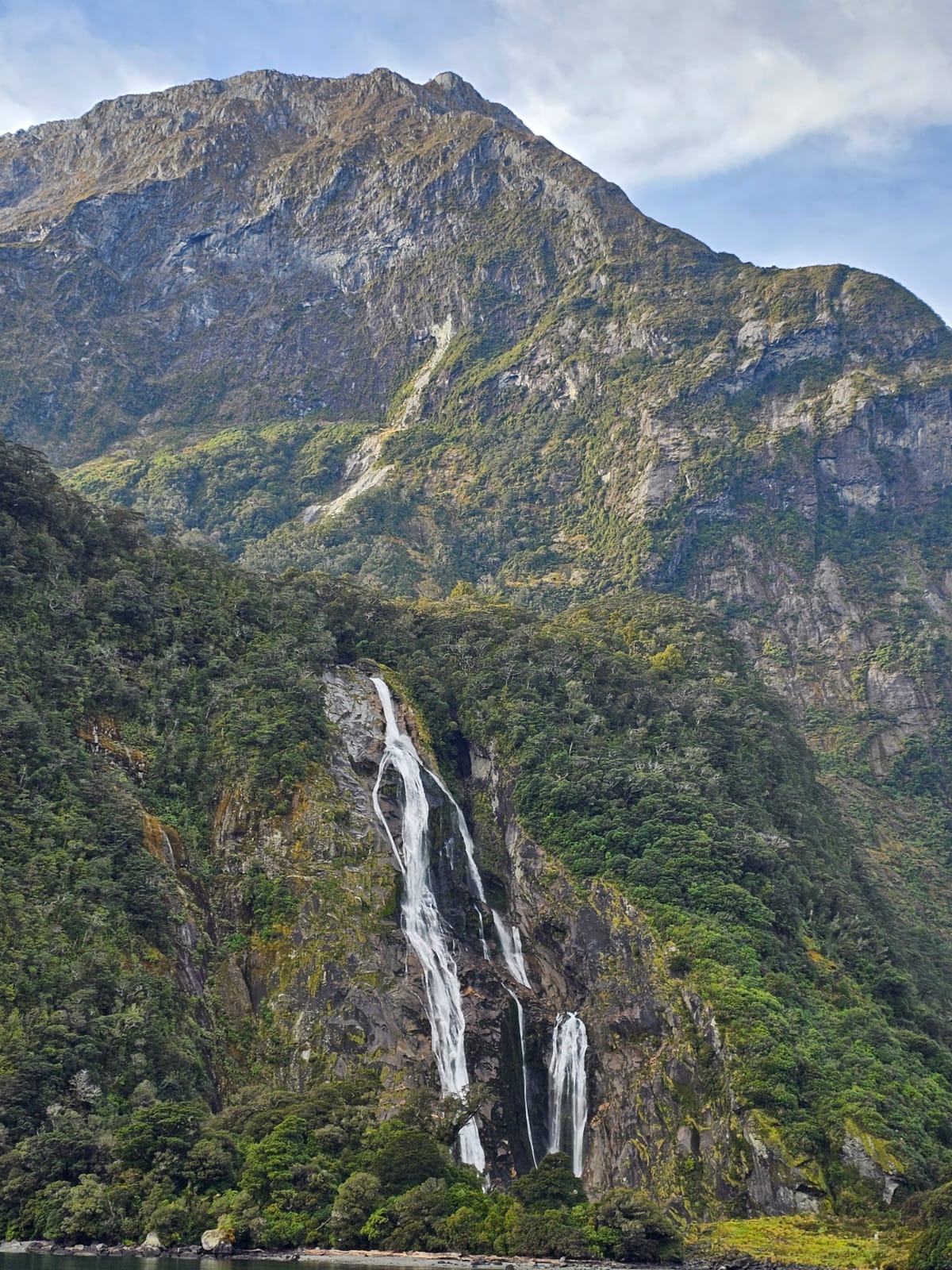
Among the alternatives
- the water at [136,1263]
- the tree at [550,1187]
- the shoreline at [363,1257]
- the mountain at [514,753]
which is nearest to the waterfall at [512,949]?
the mountain at [514,753]

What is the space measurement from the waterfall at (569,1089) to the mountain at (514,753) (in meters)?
0.40

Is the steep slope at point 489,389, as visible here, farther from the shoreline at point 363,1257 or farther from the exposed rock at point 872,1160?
the shoreline at point 363,1257

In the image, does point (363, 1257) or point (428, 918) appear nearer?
point (363, 1257)

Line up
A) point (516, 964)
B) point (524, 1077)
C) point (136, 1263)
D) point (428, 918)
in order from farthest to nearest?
point (516, 964), point (428, 918), point (524, 1077), point (136, 1263)

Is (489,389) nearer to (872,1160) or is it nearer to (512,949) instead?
(512,949)

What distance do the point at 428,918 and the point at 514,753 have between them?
1361 cm

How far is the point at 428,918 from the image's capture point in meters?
62.7

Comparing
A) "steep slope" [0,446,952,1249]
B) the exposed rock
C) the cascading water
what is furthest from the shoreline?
the cascading water

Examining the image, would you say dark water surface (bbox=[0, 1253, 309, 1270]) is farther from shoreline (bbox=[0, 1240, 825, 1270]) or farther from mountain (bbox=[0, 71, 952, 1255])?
mountain (bbox=[0, 71, 952, 1255])

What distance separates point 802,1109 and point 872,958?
1741cm

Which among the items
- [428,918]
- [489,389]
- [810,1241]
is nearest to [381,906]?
[428,918]

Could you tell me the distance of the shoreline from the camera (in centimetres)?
3962

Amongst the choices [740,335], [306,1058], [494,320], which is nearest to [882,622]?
[740,335]

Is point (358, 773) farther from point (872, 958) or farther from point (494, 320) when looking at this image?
point (494, 320)
